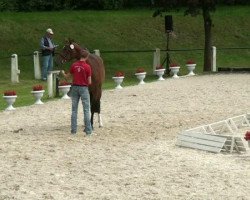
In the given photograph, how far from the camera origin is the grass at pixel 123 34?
3319 cm

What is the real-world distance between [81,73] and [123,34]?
981 inches

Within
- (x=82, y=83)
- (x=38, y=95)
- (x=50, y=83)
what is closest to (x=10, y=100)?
Result: (x=38, y=95)

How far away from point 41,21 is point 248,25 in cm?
1242

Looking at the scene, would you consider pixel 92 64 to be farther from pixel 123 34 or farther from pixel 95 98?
pixel 123 34

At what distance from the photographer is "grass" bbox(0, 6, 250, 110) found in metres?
33.2

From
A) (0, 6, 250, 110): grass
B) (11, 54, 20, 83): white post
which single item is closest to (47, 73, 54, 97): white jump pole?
(11, 54, 20, 83): white post

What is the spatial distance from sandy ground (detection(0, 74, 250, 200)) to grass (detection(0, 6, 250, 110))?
40.3 ft

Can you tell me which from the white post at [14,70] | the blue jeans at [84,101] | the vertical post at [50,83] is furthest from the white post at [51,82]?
the blue jeans at [84,101]

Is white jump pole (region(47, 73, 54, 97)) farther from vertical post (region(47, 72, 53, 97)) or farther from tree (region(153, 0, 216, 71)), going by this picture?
tree (region(153, 0, 216, 71))

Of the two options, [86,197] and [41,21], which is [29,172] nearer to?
[86,197]

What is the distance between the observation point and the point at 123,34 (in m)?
38.2

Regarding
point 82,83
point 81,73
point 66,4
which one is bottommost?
point 82,83

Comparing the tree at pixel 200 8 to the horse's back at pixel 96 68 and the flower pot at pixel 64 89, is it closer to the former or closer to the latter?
the flower pot at pixel 64 89

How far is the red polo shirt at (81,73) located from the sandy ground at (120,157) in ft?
3.39
